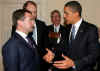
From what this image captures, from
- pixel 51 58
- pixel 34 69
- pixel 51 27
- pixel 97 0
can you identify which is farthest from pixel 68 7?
pixel 97 0

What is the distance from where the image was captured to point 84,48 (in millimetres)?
2654

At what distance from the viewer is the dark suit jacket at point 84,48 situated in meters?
2.59

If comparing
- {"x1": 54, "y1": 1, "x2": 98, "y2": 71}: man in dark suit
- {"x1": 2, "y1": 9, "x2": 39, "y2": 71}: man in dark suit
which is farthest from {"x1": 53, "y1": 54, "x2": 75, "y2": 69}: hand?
{"x1": 2, "y1": 9, "x2": 39, "y2": 71}: man in dark suit

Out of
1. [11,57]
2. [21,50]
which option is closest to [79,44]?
[21,50]

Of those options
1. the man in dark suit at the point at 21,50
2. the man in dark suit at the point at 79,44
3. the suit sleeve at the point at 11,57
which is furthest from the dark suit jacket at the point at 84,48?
the suit sleeve at the point at 11,57

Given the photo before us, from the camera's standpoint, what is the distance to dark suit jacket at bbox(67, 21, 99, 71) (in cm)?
259

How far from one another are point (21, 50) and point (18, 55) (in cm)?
6

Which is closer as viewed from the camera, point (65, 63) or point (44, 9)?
point (65, 63)

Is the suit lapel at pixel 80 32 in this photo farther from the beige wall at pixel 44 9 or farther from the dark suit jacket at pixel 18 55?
the beige wall at pixel 44 9

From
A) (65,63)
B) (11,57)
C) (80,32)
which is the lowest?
(65,63)

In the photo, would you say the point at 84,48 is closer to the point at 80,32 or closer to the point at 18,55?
the point at 80,32

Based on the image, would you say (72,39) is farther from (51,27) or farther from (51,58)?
(51,27)

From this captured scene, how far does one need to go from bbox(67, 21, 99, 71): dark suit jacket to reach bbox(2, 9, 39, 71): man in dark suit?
48 cm

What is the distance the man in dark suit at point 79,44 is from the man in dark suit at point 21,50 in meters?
0.34
